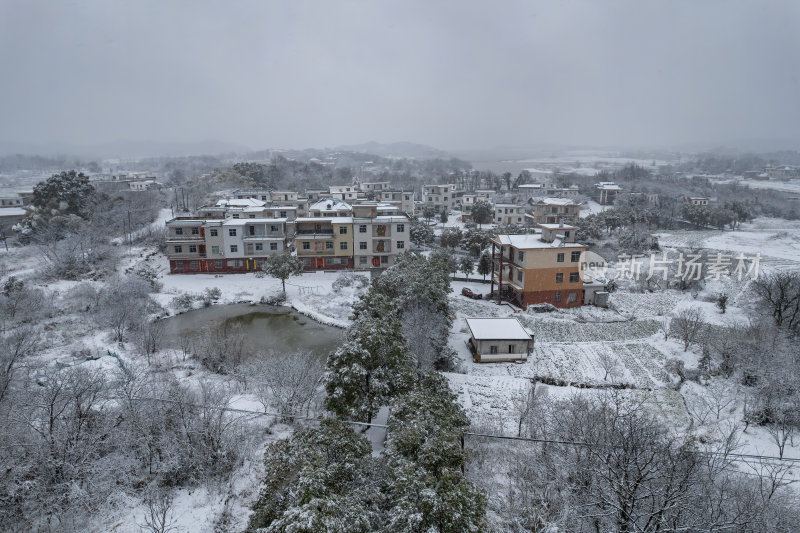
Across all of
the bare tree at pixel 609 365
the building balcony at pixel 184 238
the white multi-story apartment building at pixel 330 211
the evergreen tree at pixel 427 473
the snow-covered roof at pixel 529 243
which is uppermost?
the white multi-story apartment building at pixel 330 211

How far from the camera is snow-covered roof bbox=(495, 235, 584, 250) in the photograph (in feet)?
78.8

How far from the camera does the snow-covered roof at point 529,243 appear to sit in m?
24.0

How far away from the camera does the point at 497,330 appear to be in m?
18.9

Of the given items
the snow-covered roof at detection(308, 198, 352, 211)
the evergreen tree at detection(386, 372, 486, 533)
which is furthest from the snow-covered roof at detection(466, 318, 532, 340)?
the snow-covered roof at detection(308, 198, 352, 211)

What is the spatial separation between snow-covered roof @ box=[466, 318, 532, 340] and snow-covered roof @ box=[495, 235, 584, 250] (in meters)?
5.92

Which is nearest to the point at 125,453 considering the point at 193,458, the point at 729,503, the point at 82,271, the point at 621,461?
the point at 193,458

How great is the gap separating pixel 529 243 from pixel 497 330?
7969 millimetres

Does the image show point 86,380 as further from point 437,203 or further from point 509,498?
point 437,203

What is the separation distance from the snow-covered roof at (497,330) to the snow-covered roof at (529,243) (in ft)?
19.4

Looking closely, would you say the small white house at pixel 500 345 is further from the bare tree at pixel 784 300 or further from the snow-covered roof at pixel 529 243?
the bare tree at pixel 784 300

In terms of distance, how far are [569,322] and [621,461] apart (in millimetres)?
14739

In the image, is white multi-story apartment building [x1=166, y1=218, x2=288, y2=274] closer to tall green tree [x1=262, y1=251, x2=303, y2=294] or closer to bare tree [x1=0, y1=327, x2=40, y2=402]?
tall green tree [x1=262, y1=251, x2=303, y2=294]

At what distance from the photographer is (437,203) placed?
59344mm

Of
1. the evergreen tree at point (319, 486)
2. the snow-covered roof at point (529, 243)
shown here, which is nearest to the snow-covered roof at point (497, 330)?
the snow-covered roof at point (529, 243)
